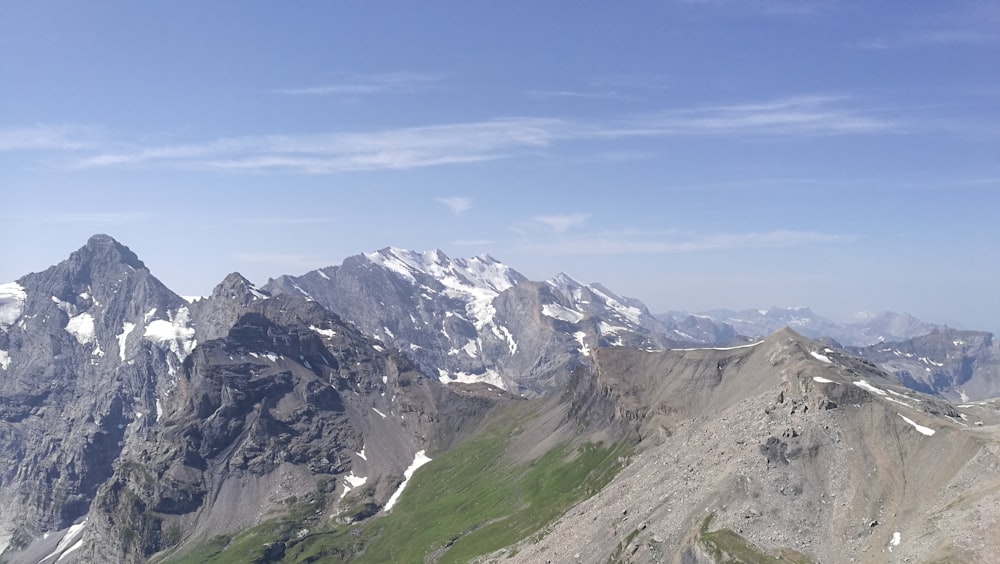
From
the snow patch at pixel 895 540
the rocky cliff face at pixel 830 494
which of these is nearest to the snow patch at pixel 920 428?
the rocky cliff face at pixel 830 494

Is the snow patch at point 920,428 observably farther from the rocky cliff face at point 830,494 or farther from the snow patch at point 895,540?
the snow patch at point 895,540

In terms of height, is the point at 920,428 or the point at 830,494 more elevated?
the point at 920,428

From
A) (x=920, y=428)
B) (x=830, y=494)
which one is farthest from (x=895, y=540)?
(x=920, y=428)

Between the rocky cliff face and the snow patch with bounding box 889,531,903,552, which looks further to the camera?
the rocky cliff face

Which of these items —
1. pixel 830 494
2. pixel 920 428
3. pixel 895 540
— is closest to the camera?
pixel 895 540

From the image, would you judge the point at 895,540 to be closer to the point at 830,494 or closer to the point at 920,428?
the point at 830,494

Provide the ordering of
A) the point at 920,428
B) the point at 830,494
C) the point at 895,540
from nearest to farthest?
the point at 895,540 < the point at 830,494 < the point at 920,428

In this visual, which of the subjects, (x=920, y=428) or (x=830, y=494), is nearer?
(x=830, y=494)

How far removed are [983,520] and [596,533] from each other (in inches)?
3612

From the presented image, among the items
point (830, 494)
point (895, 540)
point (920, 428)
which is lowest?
point (895, 540)

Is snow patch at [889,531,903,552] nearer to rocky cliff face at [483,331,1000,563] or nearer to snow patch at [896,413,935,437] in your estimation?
rocky cliff face at [483,331,1000,563]

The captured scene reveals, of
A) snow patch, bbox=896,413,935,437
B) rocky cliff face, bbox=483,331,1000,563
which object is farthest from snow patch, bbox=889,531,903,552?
snow patch, bbox=896,413,935,437

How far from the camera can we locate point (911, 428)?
6791 inches

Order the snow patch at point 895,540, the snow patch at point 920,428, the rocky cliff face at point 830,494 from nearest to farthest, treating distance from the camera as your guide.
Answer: the snow patch at point 895,540, the rocky cliff face at point 830,494, the snow patch at point 920,428
